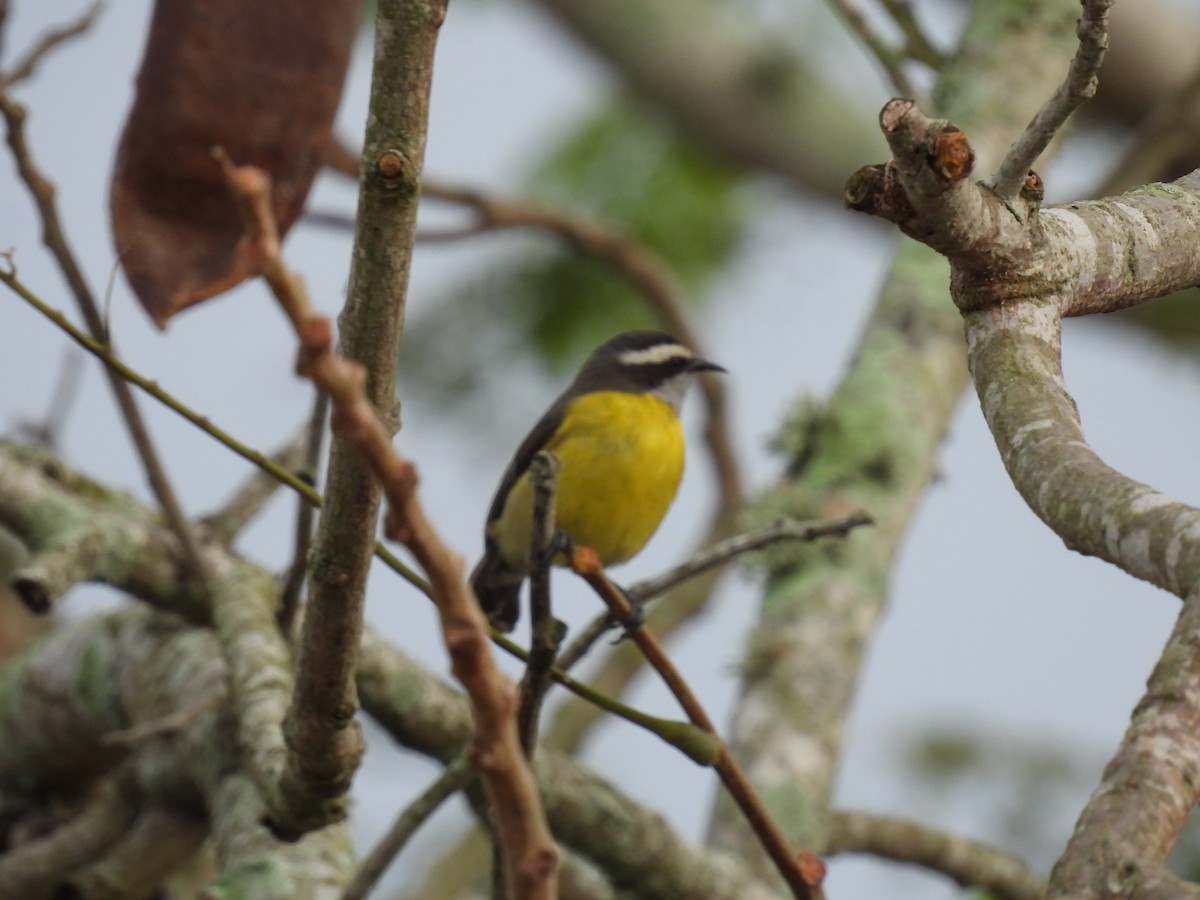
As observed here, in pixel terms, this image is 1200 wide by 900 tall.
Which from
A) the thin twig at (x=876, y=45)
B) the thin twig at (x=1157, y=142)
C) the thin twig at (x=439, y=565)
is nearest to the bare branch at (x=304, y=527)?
the thin twig at (x=439, y=565)

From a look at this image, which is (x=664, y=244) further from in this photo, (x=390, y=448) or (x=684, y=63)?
(x=390, y=448)

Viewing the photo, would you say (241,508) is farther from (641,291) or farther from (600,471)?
(641,291)

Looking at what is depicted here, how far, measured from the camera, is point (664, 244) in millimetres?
7902

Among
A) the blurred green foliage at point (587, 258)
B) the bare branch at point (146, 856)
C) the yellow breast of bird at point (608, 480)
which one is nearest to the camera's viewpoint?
the bare branch at point (146, 856)

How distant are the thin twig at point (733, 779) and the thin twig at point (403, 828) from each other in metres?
0.54

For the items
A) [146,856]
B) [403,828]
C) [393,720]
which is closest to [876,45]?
[393,720]

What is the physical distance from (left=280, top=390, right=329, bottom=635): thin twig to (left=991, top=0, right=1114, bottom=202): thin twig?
1.05m

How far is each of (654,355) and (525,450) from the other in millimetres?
750

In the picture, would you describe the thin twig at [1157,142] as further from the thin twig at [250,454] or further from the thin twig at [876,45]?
the thin twig at [250,454]

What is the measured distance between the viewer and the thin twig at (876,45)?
573cm

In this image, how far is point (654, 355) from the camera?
607 centimetres

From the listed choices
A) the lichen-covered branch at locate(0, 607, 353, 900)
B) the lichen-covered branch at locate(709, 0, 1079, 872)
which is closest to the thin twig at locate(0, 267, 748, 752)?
the lichen-covered branch at locate(0, 607, 353, 900)

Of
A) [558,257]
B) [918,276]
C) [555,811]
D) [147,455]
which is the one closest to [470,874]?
[555,811]

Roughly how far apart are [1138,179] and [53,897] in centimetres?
433
